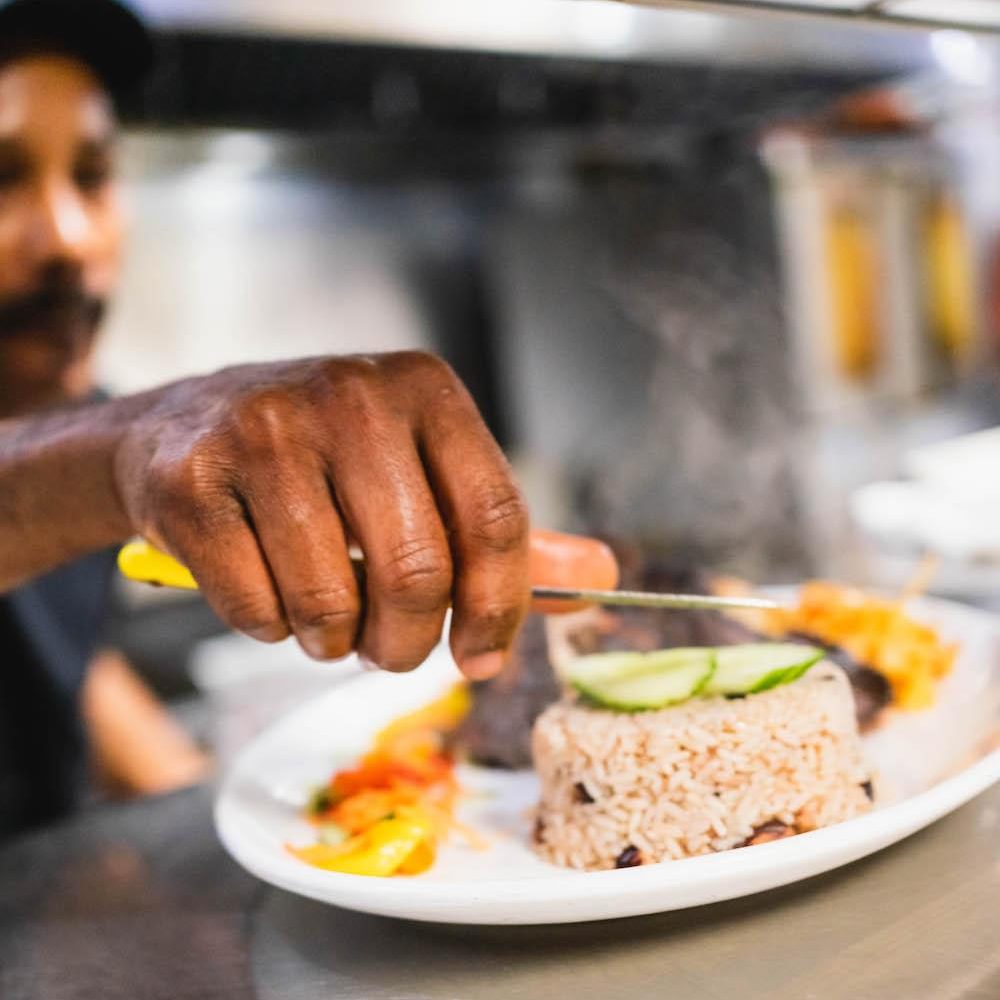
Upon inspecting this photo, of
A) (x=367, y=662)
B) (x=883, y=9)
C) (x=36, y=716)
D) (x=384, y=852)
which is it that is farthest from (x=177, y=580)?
(x=36, y=716)

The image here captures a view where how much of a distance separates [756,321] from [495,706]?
2371mm

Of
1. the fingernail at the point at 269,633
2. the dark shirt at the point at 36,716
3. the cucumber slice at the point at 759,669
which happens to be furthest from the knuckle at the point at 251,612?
the dark shirt at the point at 36,716

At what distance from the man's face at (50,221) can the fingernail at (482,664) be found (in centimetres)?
140

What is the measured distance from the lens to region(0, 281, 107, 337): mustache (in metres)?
1.87

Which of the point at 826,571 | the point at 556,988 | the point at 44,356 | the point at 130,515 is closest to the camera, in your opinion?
the point at 556,988

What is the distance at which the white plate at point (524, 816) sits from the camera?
0.68 meters

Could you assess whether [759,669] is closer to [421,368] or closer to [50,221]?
[421,368]

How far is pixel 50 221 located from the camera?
1.81 meters

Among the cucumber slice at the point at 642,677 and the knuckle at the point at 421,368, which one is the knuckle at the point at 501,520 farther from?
the cucumber slice at the point at 642,677

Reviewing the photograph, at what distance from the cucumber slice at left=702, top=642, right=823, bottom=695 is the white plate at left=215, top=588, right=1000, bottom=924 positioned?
0.13 m

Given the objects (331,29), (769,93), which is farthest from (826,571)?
(331,29)

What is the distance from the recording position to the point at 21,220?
70.8 inches

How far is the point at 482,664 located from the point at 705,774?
19 centimetres

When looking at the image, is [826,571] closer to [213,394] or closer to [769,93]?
[769,93]
